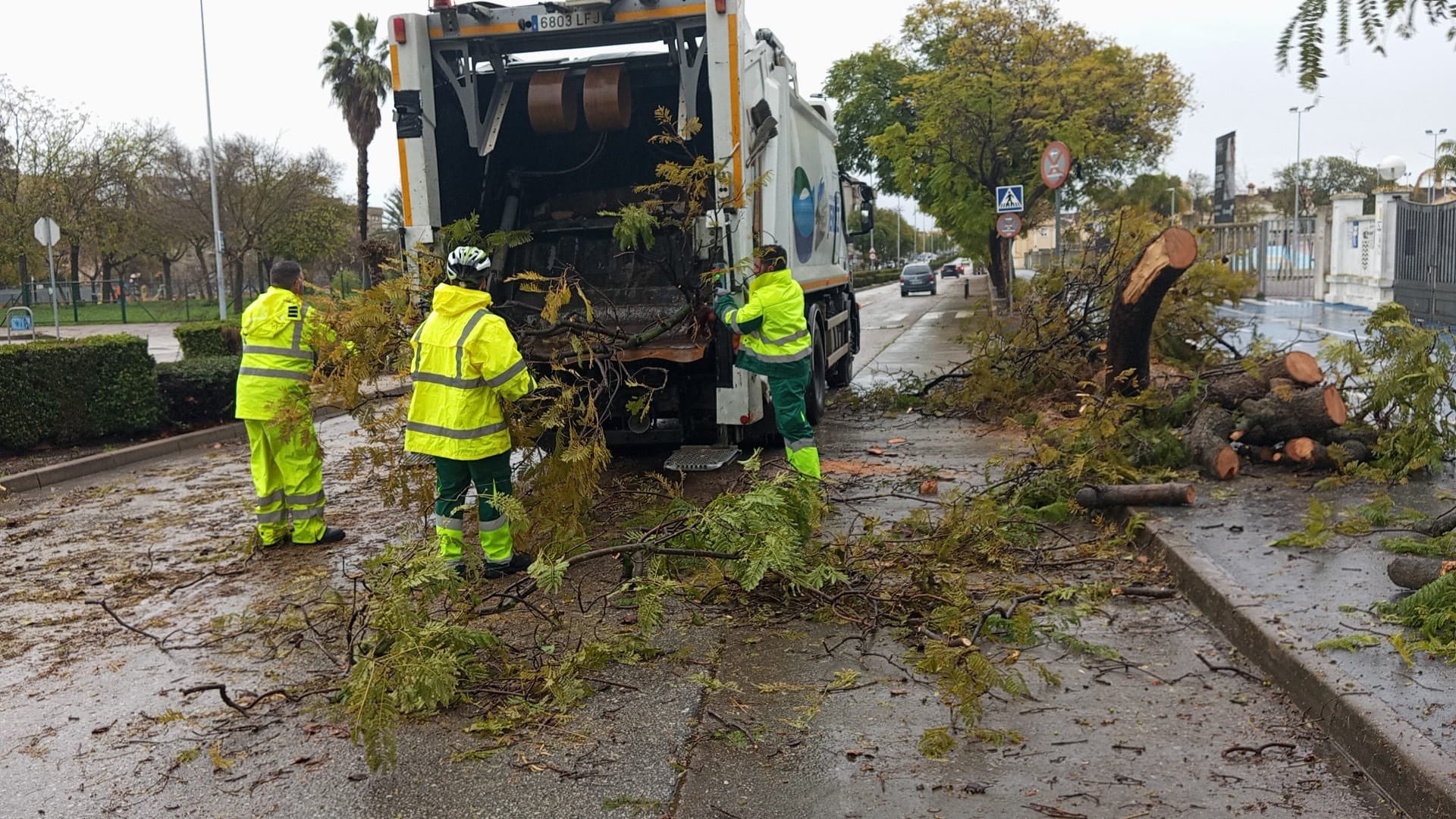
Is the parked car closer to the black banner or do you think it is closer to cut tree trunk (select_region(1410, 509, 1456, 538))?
the black banner

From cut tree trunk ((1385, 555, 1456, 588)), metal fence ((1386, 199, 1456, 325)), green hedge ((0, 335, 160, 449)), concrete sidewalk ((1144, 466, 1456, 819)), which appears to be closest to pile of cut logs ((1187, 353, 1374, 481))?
concrete sidewalk ((1144, 466, 1456, 819))

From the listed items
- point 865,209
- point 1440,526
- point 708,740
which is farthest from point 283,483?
point 865,209

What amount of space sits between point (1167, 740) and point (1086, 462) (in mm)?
3332

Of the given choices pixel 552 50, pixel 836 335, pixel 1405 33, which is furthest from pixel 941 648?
pixel 836 335

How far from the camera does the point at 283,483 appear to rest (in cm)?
658

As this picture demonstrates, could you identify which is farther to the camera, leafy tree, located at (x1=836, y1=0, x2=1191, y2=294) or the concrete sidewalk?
leafy tree, located at (x1=836, y1=0, x2=1191, y2=294)

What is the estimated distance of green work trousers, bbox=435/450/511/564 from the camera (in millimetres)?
5480

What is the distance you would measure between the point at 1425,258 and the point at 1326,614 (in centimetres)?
2348

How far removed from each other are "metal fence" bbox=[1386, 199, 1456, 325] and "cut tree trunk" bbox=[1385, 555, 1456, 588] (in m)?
19.7

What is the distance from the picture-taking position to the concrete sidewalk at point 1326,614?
3324 mm

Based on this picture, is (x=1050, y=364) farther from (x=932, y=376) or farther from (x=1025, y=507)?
(x=1025, y=507)

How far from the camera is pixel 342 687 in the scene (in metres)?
4.02

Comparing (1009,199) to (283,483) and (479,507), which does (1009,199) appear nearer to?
(283,483)

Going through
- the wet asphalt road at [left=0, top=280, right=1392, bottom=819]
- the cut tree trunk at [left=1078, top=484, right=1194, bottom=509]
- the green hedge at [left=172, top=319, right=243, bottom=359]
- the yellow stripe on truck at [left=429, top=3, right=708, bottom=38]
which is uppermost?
the yellow stripe on truck at [left=429, top=3, right=708, bottom=38]
